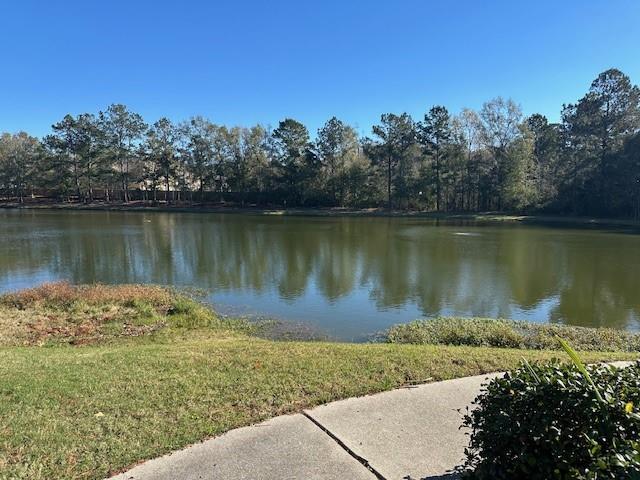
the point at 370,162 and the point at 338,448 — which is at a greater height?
the point at 370,162

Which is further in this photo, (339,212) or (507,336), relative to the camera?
(339,212)

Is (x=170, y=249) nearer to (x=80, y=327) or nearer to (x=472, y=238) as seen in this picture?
(x=80, y=327)

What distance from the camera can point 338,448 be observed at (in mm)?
3934

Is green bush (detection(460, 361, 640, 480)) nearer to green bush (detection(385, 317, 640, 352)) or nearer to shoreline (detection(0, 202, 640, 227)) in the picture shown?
green bush (detection(385, 317, 640, 352))

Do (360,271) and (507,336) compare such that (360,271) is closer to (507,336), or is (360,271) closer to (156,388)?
(507,336)

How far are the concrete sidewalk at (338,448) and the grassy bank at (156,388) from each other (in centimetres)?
24

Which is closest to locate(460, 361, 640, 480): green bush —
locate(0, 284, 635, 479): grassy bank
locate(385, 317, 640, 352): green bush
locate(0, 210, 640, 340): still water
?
locate(0, 284, 635, 479): grassy bank

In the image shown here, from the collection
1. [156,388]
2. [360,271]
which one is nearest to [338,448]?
[156,388]

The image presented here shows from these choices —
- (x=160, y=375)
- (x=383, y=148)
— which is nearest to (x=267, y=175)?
(x=383, y=148)

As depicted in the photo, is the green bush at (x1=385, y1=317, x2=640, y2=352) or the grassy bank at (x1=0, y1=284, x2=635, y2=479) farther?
the green bush at (x1=385, y1=317, x2=640, y2=352)

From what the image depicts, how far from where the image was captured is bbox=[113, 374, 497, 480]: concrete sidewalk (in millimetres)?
3559

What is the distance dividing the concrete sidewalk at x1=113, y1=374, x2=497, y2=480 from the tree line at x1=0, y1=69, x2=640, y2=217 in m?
49.5

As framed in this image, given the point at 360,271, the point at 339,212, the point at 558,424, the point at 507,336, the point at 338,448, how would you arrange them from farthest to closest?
the point at 339,212 → the point at 360,271 → the point at 507,336 → the point at 338,448 → the point at 558,424

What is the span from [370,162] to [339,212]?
7.98 meters
